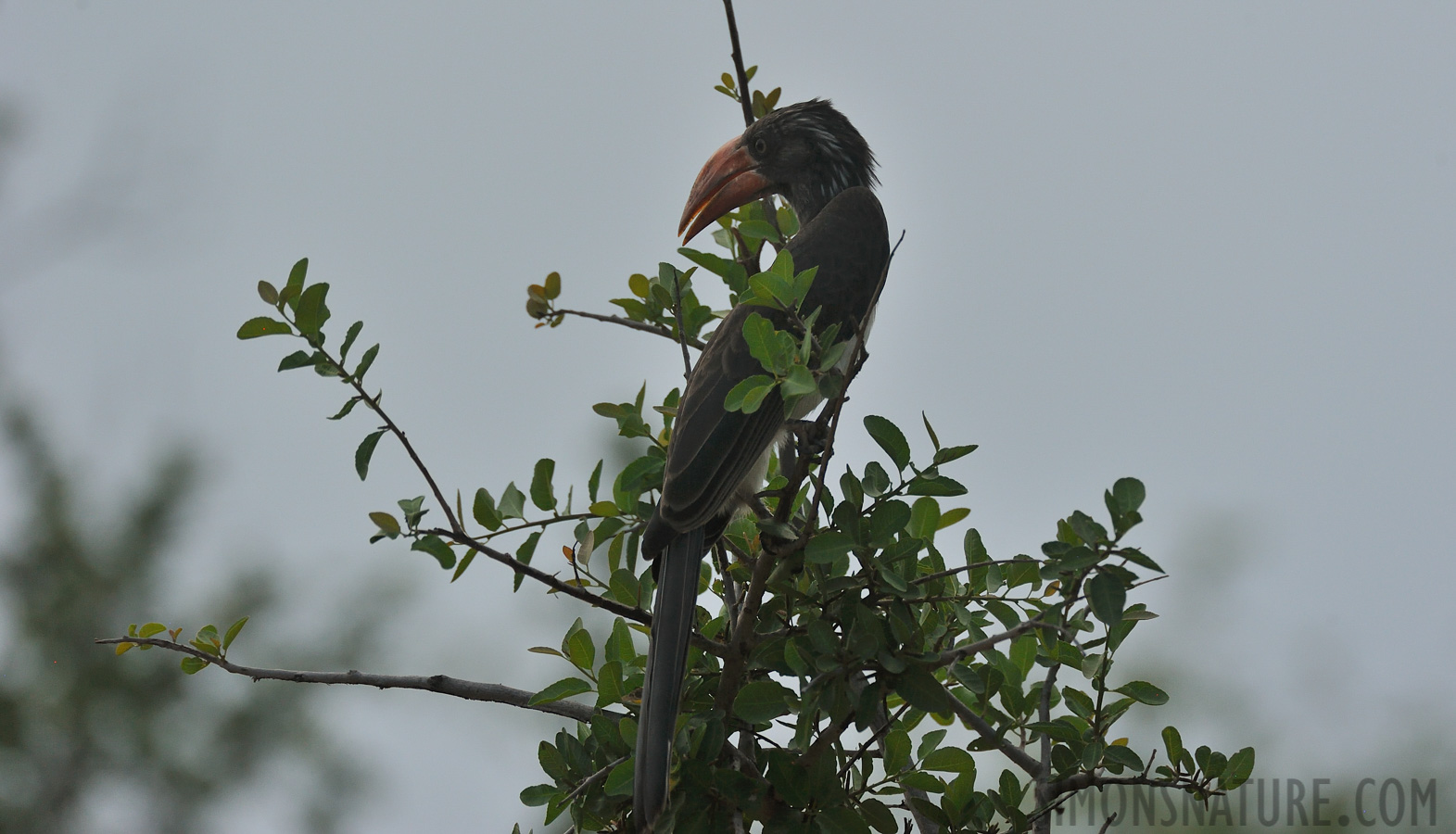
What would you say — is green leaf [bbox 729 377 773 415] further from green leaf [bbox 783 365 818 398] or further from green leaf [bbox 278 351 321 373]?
green leaf [bbox 278 351 321 373]

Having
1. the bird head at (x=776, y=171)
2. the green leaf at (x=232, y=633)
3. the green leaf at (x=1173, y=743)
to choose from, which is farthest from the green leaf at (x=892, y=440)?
the bird head at (x=776, y=171)

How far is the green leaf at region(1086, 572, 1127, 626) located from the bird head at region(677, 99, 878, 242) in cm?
226

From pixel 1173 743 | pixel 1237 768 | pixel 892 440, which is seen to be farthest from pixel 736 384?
pixel 1237 768

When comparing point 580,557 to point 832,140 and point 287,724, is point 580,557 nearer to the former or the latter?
point 832,140

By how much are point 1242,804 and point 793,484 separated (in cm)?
160

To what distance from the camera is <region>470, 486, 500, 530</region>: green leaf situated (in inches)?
74.9

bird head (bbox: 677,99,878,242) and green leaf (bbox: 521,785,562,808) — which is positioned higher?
bird head (bbox: 677,99,878,242)

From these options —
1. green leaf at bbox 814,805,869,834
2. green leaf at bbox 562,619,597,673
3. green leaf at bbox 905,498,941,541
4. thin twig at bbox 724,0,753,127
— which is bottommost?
green leaf at bbox 814,805,869,834

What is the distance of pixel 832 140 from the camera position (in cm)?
354

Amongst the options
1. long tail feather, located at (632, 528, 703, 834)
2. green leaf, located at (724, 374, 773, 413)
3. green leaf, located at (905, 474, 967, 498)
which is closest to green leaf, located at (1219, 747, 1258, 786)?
green leaf, located at (905, 474, 967, 498)

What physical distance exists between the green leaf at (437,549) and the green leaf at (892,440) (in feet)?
2.47

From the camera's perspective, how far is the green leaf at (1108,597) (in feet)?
4.47

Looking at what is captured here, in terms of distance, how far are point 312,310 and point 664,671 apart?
0.87 metres

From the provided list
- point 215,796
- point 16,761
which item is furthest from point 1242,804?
point 16,761
